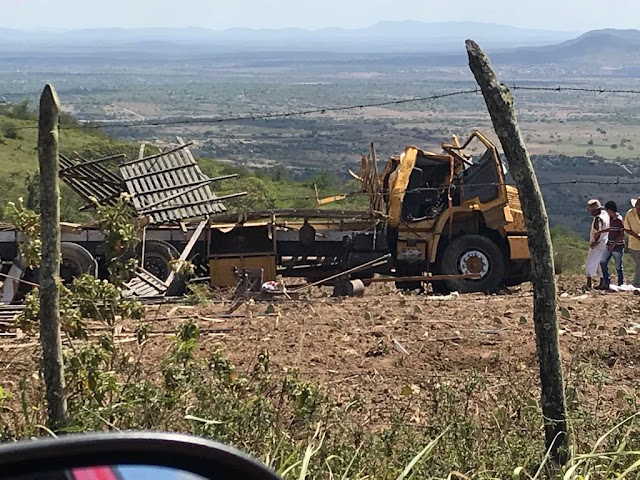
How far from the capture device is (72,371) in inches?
200

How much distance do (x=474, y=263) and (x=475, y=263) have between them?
2cm

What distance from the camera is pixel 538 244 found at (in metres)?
4.88

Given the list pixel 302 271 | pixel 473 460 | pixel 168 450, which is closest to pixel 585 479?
pixel 473 460

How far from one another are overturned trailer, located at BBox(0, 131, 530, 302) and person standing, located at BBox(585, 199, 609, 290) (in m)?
0.84

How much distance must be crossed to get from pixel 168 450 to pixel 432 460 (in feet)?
9.98

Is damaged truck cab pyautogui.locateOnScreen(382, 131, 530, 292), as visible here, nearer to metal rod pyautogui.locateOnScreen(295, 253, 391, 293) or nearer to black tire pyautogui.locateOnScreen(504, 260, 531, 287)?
black tire pyautogui.locateOnScreen(504, 260, 531, 287)

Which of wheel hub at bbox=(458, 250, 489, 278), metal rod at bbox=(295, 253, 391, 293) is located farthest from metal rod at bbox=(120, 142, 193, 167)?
wheel hub at bbox=(458, 250, 489, 278)

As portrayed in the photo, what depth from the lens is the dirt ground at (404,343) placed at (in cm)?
709

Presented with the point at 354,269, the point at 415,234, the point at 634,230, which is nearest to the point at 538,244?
the point at 354,269

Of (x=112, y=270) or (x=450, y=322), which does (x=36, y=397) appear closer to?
(x=112, y=270)

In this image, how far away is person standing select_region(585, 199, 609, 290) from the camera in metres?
13.6

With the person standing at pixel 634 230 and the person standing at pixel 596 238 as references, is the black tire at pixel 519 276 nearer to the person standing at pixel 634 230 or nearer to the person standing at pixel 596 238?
the person standing at pixel 596 238

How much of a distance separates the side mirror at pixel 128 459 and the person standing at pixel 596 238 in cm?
1193

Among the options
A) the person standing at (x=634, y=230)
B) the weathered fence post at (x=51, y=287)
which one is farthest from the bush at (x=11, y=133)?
the weathered fence post at (x=51, y=287)
